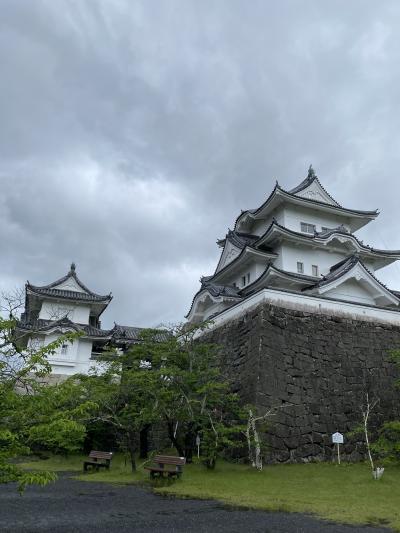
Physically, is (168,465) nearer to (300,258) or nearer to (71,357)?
(300,258)

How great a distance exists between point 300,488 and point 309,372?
195 inches

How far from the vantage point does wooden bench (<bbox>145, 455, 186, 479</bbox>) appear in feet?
Answer: 32.8

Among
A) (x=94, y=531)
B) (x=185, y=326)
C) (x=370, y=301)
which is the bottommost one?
(x=94, y=531)

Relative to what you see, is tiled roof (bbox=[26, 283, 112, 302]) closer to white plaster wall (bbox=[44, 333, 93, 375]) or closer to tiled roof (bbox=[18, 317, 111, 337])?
tiled roof (bbox=[18, 317, 111, 337])

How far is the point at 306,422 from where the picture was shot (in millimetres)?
12609

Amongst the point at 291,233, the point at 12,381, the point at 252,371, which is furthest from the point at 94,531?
the point at 291,233

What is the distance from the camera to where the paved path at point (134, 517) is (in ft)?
19.5

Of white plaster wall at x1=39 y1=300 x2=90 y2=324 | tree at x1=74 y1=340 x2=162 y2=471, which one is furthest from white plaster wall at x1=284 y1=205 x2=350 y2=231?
white plaster wall at x1=39 y1=300 x2=90 y2=324

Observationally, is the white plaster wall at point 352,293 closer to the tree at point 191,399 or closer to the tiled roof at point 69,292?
the tree at point 191,399

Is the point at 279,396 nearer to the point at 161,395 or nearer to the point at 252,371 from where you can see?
the point at 252,371

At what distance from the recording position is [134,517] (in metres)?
6.75

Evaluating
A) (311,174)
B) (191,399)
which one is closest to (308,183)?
(311,174)

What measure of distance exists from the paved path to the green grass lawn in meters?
0.47

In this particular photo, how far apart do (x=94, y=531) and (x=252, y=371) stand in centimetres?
782
